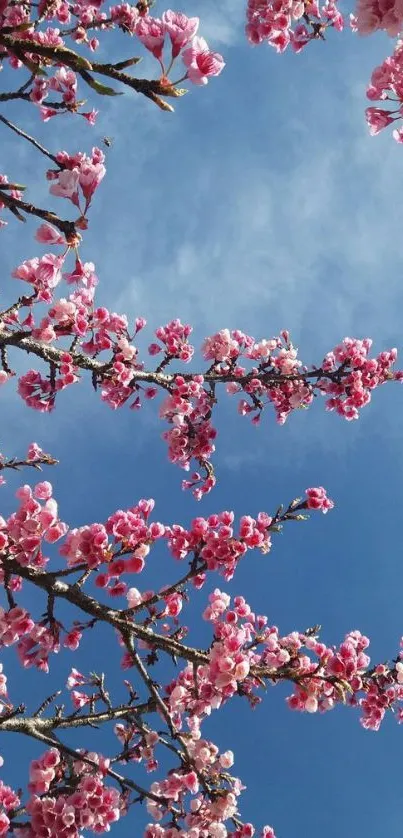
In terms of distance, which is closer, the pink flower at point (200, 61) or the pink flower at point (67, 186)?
the pink flower at point (200, 61)

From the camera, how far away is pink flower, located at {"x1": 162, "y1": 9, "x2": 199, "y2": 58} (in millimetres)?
3590

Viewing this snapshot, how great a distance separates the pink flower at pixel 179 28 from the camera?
3590 mm

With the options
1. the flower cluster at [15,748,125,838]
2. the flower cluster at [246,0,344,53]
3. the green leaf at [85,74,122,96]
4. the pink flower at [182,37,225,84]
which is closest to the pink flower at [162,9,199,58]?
the pink flower at [182,37,225,84]

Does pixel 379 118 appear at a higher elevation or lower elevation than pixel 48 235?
higher

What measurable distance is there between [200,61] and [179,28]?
212 millimetres

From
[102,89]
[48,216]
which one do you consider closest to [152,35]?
[102,89]

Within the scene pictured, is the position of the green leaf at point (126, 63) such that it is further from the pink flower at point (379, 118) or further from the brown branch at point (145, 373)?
the brown branch at point (145, 373)

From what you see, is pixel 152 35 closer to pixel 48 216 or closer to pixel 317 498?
pixel 48 216

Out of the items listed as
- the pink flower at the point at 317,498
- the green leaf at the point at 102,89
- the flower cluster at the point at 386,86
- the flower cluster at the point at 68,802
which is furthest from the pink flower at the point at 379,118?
the flower cluster at the point at 68,802

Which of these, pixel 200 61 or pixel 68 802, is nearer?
pixel 200 61

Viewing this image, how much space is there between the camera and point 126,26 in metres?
6.77

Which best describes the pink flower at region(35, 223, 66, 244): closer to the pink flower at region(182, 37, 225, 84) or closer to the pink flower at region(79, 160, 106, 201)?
the pink flower at region(79, 160, 106, 201)

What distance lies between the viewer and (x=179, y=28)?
3.59m

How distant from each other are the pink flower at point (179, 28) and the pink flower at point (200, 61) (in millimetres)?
54
